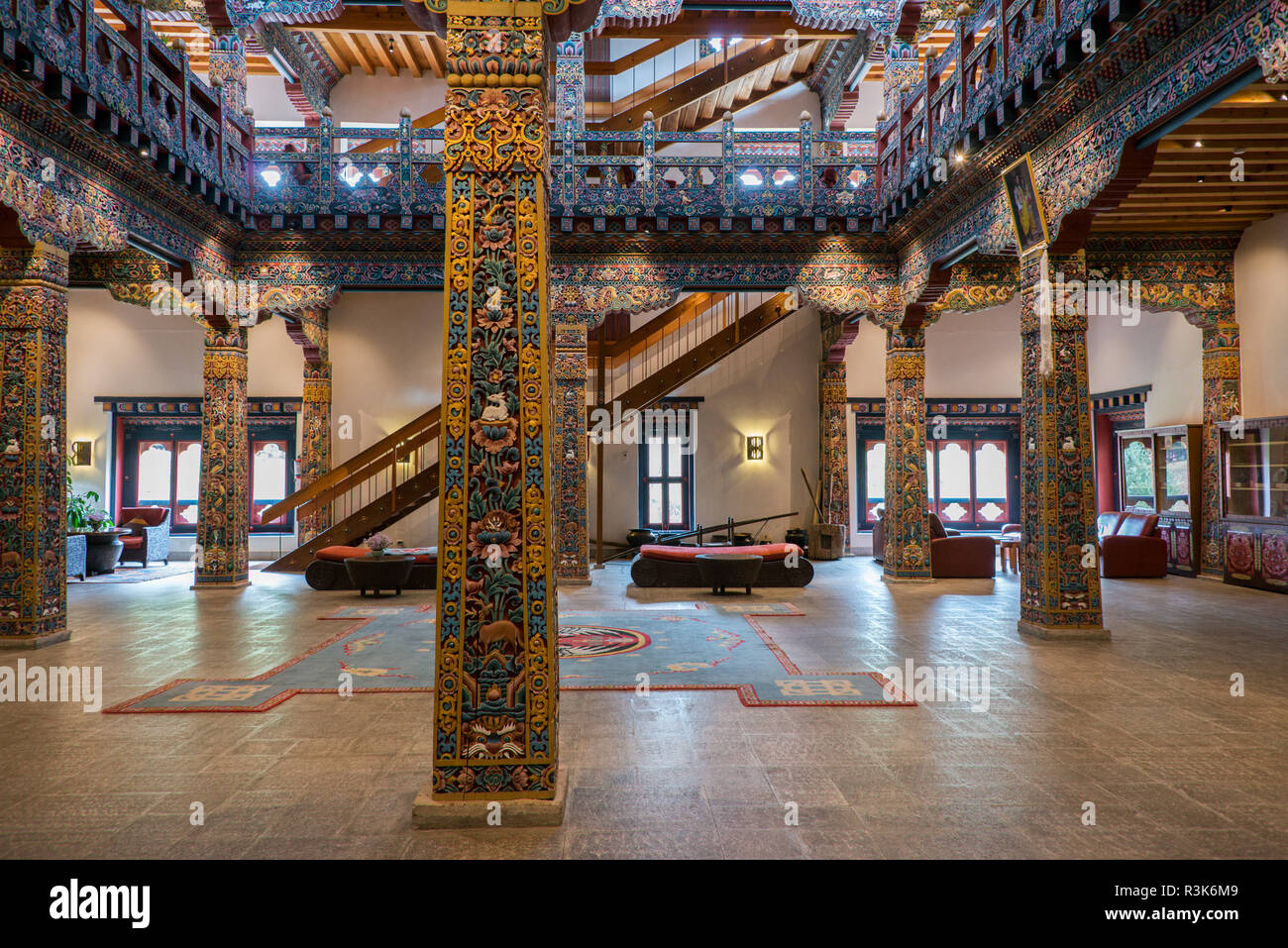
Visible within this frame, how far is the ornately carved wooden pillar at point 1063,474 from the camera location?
681cm

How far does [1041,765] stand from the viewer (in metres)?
3.80

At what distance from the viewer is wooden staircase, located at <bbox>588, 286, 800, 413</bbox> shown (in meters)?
14.1

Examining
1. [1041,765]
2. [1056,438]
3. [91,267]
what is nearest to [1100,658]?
[1056,438]

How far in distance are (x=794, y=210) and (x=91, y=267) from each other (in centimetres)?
857

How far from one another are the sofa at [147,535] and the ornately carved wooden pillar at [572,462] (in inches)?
304

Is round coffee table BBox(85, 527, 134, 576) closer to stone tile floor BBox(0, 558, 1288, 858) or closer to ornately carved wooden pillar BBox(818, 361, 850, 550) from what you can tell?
stone tile floor BBox(0, 558, 1288, 858)

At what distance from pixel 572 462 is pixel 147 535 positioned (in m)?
8.07

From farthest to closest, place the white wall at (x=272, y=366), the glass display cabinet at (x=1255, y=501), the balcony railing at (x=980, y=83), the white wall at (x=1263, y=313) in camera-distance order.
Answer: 1. the white wall at (x=272, y=366)
2. the white wall at (x=1263, y=313)
3. the glass display cabinet at (x=1255, y=501)
4. the balcony railing at (x=980, y=83)

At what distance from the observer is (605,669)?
19.3ft

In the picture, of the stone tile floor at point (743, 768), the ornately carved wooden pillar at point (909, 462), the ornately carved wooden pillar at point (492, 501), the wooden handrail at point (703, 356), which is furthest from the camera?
the wooden handrail at point (703, 356)

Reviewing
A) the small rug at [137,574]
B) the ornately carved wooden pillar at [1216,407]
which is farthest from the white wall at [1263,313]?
the small rug at [137,574]

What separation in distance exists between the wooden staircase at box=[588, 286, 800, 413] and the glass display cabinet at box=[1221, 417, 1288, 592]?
704cm

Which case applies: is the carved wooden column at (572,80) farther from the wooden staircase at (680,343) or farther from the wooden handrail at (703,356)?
the wooden handrail at (703,356)

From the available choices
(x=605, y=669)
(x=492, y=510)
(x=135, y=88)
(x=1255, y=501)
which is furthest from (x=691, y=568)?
(x=135, y=88)
